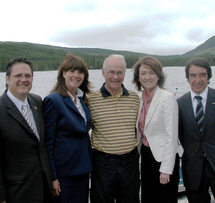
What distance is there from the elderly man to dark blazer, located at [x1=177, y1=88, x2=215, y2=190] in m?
0.59

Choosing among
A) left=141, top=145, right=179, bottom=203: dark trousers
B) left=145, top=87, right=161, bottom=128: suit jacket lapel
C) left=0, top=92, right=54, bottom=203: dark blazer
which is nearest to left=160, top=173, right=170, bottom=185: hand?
left=141, top=145, right=179, bottom=203: dark trousers

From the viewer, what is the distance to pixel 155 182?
2.29 meters

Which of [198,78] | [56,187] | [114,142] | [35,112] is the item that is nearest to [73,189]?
[56,187]

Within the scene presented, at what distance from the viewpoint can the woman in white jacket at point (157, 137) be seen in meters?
2.13

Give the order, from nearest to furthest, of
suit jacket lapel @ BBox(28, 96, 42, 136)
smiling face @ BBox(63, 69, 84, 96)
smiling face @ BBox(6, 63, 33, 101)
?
1. smiling face @ BBox(6, 63, 33, 101)
2. suit jacket lapel @ BBox(28, 96, 42, 136)
3. smiling face @ BBox(63, 69, 84, 96)

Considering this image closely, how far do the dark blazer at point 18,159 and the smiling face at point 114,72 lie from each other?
3.43ft

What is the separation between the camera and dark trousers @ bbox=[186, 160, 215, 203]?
7.32ft

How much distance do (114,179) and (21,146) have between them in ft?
3.65

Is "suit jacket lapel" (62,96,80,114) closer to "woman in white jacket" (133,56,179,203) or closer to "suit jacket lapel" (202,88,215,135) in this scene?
"woman in white jacket" (133,56,179,203)

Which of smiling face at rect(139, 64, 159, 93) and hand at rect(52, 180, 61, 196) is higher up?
smiling face at rect(139, 64, 159, 93)

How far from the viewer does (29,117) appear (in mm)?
1933

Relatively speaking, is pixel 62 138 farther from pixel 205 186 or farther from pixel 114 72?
pixel 205 186

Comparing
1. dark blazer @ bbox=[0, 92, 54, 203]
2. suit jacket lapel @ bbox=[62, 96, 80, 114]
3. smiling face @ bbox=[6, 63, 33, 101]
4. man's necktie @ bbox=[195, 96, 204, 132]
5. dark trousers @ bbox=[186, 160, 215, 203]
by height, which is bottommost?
dark trousers @ bbox=[186, 160, 215, 203]

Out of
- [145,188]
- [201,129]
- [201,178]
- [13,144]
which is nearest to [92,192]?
[145,188]
